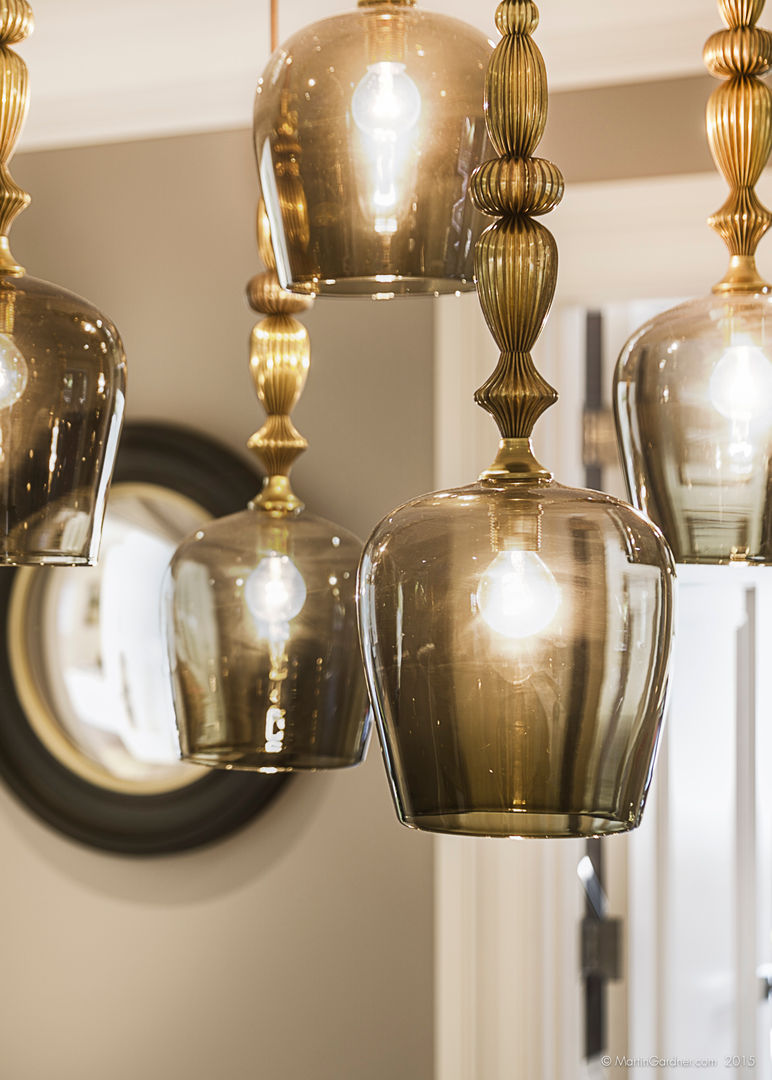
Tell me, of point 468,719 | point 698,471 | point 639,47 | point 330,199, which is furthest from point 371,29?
point 639,47

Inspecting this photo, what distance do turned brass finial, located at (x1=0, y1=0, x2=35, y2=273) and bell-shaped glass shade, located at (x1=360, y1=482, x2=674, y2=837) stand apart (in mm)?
297

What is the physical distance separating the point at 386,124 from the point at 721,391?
22 centimetres

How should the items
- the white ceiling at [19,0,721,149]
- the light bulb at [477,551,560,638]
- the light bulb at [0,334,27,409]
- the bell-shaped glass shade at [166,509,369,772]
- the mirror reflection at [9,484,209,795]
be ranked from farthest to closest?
the mirror reflection at [9,484,209,795]
the white ceiling at [19,0,721,149]
the bell-shaped glass shade at [166,509,369,772]
the light bulb at [0,334,27,409]
the light bulb at [477,551,560,638]

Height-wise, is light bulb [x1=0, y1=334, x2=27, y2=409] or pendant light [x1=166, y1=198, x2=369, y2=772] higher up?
light bulb [x1=0, y1=334, x2=27, y2=409]

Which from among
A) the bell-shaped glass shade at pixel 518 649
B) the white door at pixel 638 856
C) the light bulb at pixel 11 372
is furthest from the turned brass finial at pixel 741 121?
the white door at pixel 638 856

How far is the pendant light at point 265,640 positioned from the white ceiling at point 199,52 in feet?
4.08

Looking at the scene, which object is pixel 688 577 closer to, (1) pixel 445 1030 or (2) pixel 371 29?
(1) pixel 445 1030

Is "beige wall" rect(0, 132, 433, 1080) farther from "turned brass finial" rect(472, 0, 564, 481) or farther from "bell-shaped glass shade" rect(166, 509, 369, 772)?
"turned brass finial" rect(472, 0, 564, 481)

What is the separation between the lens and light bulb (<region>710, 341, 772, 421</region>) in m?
0.62

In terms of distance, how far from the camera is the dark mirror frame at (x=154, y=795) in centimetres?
207

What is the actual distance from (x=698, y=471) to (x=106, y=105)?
1840mm

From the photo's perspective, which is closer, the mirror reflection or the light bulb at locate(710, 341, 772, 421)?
the light bulb at locate(710, 341, 772, 421)

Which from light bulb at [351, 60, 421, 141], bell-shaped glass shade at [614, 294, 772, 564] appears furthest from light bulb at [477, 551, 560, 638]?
light bulb at [351, 60, 421, 141]

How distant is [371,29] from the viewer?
2.21ft
